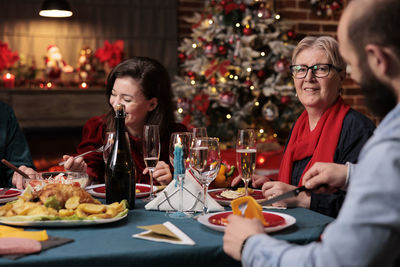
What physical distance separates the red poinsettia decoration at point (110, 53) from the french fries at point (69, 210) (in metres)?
4.60

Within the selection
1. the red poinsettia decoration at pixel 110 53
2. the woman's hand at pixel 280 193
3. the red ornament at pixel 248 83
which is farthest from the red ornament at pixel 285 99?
the woman's hand at pixel 280 193

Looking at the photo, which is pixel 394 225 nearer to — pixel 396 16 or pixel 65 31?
pixel 396 16

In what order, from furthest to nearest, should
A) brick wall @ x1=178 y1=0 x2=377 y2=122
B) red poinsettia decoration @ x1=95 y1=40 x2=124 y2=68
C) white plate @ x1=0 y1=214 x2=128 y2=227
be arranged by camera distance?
red poinsettia decoration @ x1=95 y1=40 x2=124 y2=68 → brick wall @ x1=178 y1=0 x2=377 y2=122 → white plate @ x1=0 y1=214 x2=128 y2=227

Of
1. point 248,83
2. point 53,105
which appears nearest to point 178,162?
point 248,83

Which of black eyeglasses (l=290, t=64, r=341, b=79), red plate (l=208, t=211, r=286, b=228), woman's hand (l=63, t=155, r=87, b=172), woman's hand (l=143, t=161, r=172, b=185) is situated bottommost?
red plate (l=208, t=211, r=286, b=228)

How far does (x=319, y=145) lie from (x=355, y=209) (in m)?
1.29

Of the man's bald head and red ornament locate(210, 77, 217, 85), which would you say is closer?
the man's bald head

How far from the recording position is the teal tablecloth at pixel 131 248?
1032mm

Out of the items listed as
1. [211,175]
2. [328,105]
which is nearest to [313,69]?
[328,105]

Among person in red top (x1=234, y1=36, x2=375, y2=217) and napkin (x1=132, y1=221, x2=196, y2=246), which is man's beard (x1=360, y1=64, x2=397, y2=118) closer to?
napkin (x1=132, y1=221, x2=196, y2=246)

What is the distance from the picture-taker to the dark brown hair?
93.7 inches

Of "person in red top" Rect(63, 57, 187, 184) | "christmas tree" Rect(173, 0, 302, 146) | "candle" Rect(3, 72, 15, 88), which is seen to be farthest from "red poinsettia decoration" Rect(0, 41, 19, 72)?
"person in red top" Rect(63, 57, 187, 184)

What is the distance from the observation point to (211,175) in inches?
56.5

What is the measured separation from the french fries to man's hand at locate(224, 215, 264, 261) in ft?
1.23
